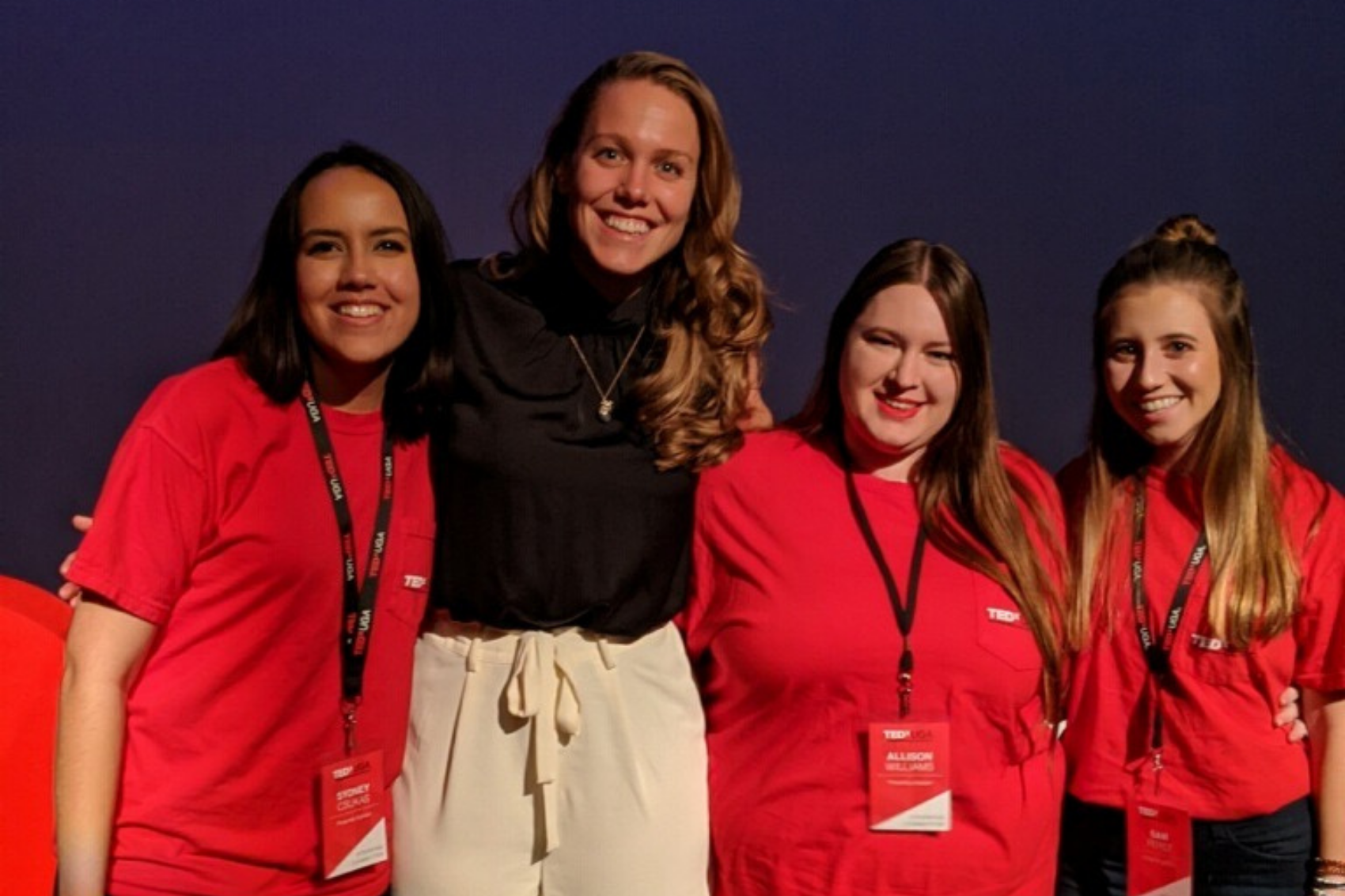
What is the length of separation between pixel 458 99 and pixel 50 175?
0.98 m

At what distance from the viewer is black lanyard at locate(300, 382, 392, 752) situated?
1.86 m

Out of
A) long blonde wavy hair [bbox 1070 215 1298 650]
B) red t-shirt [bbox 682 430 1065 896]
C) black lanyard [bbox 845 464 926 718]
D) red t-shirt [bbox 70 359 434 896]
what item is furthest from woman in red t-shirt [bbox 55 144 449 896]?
long blonde wavy hair [bbox 1070 215 1298 650]

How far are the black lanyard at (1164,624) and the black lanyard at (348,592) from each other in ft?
4.26

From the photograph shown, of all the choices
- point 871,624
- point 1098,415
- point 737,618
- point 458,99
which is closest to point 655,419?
point 737,618

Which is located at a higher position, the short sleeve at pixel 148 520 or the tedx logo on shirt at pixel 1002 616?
the short sleeve at pixel 148 520

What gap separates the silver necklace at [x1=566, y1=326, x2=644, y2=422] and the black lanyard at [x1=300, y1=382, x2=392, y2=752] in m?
0.45

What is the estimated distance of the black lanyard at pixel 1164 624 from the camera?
2148 millimetres

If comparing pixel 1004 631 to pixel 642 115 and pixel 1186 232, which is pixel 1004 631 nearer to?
pixel 1186 232

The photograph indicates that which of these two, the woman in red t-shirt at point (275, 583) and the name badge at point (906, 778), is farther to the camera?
the name badge at point (906, 778)

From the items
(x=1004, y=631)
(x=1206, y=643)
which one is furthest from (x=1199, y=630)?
(x=1004, y=631)

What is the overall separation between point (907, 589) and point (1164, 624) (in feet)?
1.54

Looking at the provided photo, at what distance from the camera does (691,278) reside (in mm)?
2232

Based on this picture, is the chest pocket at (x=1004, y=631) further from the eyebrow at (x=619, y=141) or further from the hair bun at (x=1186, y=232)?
the eyebrow at (x=619, y=141)

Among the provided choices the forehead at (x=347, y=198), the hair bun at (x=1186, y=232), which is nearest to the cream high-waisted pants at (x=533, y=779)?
the forehead at (x=347, y=198)
